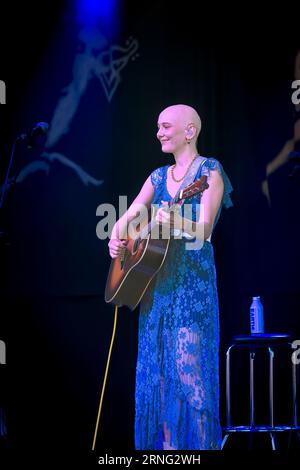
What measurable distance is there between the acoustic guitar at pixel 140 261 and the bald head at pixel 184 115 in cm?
56

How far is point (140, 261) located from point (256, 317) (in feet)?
3.03

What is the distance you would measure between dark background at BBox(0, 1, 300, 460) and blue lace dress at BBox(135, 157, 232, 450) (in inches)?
27.9

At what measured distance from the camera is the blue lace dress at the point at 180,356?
154 inches

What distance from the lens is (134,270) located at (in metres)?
4.07

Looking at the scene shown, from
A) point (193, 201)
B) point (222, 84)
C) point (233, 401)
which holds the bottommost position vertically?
point (233, 401)

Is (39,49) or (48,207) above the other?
(39,49)
